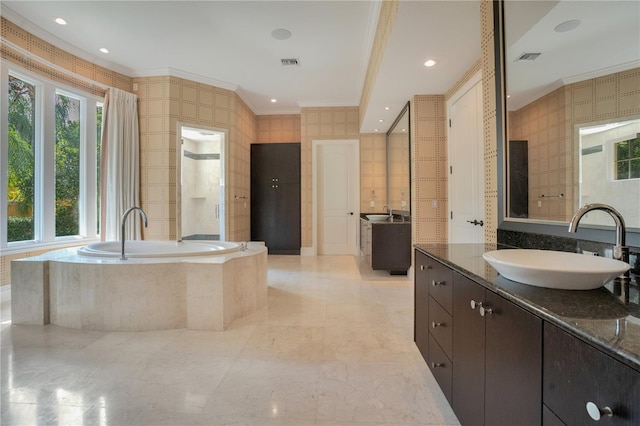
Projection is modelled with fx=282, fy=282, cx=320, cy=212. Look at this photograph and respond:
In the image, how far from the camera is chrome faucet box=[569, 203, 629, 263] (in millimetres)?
896

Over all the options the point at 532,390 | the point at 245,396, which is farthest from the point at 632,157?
the point at 245,396

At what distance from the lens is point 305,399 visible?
1453 millimetres

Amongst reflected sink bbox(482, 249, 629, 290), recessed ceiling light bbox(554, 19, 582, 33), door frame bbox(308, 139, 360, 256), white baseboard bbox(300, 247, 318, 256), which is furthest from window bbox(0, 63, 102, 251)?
recessed ceiling light bbox(554, 19, 582, 33)

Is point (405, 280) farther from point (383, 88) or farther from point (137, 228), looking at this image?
point (137, 228)

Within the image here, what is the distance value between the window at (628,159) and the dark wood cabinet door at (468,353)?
0.64m

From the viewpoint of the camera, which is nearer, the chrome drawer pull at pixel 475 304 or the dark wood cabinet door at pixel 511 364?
the dark wood cabinet door at pixel 511 364

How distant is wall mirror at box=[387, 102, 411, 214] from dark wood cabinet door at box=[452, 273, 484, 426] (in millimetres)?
2968

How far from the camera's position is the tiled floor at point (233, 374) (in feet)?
4.42

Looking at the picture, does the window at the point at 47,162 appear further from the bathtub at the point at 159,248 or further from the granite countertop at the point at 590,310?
the granite countertop at the point at 590,310

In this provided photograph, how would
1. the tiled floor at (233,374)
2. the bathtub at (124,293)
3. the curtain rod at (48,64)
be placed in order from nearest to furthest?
the tiled floor at (233,374) → the bathtub at (124,293) → the curtain rod at (48,64)

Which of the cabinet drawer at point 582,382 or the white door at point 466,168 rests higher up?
the white door at point 466,168

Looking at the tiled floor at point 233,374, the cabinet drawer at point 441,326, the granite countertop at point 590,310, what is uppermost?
the granite countertop at point 590,310

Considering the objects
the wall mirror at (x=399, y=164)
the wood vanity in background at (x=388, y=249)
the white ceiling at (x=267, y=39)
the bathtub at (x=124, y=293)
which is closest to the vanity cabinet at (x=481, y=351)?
the bathtub at (x=124, y=293)

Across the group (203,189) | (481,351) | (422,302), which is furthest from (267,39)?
(203,189)
